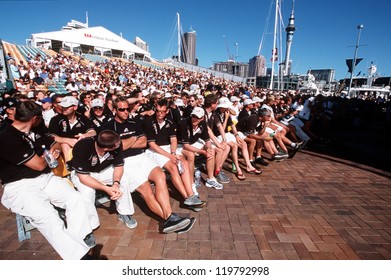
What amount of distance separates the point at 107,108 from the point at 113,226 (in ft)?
11.4

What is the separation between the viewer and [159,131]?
4.07 metres

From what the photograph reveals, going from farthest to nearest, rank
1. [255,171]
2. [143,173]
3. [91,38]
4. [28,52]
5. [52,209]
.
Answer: [91,38]
[28,52]
[255,171]
[143,173]
[52,209]

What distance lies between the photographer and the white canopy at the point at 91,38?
32.8 metres

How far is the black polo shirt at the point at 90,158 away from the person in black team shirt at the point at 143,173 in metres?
0.29

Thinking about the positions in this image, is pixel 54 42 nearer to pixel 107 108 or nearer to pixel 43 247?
pixel 107 108

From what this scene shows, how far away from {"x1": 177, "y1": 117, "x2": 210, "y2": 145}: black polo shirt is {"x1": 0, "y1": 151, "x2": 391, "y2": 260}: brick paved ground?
1.02 meters

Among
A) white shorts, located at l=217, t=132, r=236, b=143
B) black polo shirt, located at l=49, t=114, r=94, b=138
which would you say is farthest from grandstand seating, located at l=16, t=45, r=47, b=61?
white shorts, located at l=217, t=132, r=236, b=143

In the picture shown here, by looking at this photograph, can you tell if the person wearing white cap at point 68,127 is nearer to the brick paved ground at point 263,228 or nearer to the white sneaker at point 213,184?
the brick paved ground at point 263,228

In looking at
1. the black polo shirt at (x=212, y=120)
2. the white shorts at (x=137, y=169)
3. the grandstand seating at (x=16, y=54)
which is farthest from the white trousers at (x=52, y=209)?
the grandstand seating at (x=16, y=54)

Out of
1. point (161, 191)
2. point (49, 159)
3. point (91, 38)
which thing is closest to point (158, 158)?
point (161, 191)

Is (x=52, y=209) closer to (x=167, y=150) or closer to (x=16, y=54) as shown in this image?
(x=167, y=150)

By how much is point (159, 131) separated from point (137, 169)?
1035 mm
